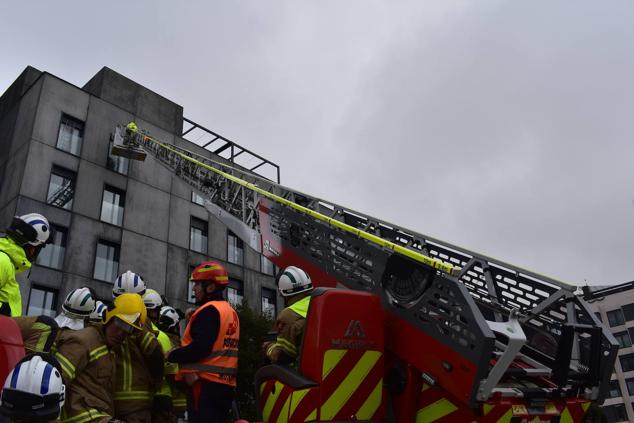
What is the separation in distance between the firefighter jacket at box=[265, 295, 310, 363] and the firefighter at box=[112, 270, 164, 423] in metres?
0.94

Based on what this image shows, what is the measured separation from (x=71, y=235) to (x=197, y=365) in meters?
16.8

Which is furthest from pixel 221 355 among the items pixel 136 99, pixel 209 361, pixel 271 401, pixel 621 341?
pixel 621 341

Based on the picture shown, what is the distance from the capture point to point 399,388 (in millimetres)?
3750

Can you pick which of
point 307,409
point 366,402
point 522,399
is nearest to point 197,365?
point 307,409

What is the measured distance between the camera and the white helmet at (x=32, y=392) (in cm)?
232

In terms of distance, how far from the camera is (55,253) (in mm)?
17750

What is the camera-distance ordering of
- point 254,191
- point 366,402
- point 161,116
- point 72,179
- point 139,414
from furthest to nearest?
1. point 161,116
2. point 72,179
3. point 254,191
4. point 139,414
5. point 366,402

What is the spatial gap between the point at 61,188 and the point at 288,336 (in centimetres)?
1825

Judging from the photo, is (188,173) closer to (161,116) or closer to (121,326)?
Result: (121,326)

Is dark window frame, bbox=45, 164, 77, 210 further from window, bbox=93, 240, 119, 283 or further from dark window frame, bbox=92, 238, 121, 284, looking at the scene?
window, bbox=93, 240, 119, 283

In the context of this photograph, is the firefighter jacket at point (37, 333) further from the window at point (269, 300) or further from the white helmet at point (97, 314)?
the window at point (269, 300)

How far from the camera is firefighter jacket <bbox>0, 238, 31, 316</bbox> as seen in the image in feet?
12.9

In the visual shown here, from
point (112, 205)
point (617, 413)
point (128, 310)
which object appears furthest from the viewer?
point (617, 413)

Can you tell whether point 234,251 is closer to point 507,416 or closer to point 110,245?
point 110,245
